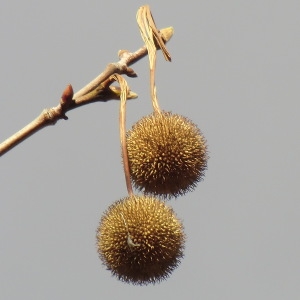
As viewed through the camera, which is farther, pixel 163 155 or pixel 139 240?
pixel 163 155

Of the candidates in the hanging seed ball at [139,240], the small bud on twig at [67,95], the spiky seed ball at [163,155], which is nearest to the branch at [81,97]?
the small bud on twig at [67,95]

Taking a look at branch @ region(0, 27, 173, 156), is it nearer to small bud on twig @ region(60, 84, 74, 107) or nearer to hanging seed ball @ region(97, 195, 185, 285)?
small bud on twig @ region(60, 84, 74, 107)

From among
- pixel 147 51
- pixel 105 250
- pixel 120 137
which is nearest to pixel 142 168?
pixel 120 137

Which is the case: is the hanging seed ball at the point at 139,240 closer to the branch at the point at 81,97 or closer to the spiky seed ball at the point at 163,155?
the spiky seed ball at the point at 163,155

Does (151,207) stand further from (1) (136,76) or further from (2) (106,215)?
(1) (136,76)

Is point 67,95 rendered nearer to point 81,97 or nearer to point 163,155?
point 81,97

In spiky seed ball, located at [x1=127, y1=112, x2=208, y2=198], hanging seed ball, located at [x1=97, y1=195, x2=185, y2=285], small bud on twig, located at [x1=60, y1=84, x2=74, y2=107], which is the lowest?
hanging seed ball, located at [x1=97, y1=195, x2=185, y2=285]

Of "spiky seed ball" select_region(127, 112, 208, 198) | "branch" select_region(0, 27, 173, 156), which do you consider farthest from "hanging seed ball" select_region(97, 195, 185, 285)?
"branch" select_region(0, 27, 173, 156)

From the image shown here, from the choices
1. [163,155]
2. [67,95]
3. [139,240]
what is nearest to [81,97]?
[67,95]
